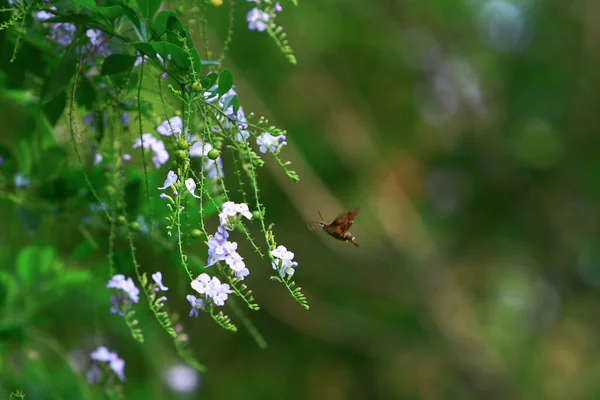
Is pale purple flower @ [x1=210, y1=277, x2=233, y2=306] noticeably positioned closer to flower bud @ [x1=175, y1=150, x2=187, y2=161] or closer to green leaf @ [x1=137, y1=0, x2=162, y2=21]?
flower bud @ [x1=175, y1=150, x2=187, y2=161]

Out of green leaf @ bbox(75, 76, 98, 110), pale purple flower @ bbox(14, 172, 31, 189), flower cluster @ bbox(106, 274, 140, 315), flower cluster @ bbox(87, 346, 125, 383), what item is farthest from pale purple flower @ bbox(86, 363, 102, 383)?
green leaf @ bbox(75, 76, 98, 110)

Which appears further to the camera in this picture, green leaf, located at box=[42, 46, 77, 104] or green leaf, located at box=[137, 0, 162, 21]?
green leaf, located at box=[42, 46, 77, 104]

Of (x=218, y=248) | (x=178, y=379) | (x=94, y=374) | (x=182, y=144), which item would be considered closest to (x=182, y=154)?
(x=182, y=144)

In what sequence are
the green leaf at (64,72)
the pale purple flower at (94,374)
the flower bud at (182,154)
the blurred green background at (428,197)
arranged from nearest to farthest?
the flower bud at (182,154) < the green leaf at (64,72) < the pale purple flower at (94,374) < the blurred green background at (428,197)

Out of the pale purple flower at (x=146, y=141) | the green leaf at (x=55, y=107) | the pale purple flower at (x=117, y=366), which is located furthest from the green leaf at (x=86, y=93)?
the pale purple flower at (x=117, y=366)

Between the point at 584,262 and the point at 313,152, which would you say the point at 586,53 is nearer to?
the point at 584,262

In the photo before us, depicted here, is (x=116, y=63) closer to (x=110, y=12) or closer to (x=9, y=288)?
(x=110, y=12)

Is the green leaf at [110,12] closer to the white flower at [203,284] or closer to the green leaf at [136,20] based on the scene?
A: the green leaf at [136,20]
